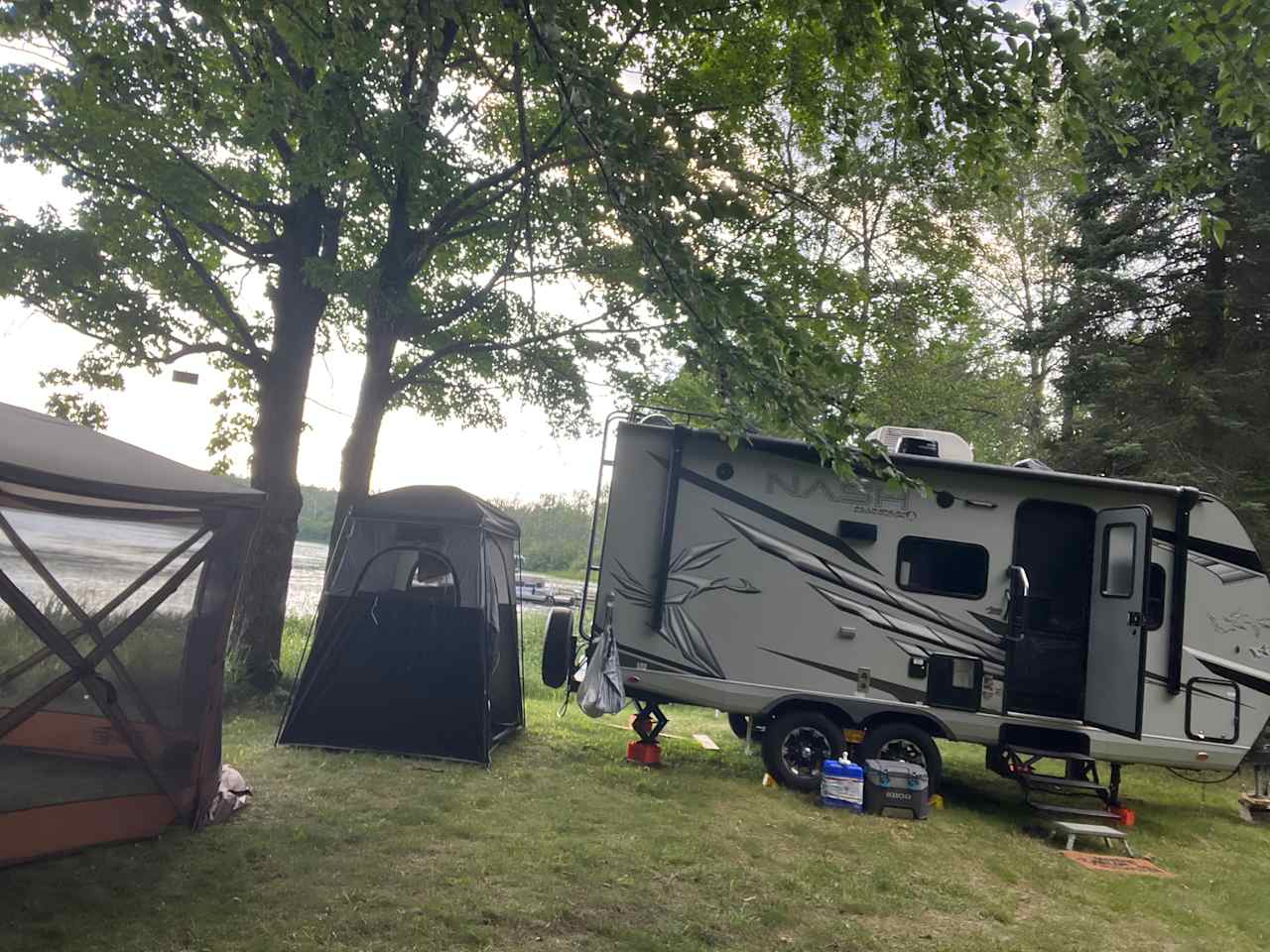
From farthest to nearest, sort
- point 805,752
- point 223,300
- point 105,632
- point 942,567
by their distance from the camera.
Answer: point 223,300 < point 942,567 < point 805,752 < point 105,632

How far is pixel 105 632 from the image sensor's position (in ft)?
14.5

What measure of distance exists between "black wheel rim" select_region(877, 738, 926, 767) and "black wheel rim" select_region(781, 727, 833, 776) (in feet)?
1.48

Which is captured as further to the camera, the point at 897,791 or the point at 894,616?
the point at 894,616

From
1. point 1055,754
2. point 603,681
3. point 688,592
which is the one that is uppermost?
point 688,592

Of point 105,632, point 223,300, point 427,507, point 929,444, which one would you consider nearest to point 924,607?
point 929,444

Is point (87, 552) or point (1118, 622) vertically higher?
point (1118, 622)

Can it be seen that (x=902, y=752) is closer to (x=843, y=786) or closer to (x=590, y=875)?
(x=843, y=786)

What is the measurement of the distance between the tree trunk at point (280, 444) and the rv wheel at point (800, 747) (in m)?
5.07

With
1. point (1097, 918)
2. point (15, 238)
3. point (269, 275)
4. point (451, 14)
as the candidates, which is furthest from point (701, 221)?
point (15, 238)

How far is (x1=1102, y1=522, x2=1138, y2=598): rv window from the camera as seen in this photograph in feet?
22.2

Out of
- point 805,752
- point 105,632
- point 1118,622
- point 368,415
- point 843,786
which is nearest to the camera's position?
point 105,632

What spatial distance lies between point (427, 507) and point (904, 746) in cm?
431

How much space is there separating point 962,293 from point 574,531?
18278mm

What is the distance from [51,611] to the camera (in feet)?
13.8
